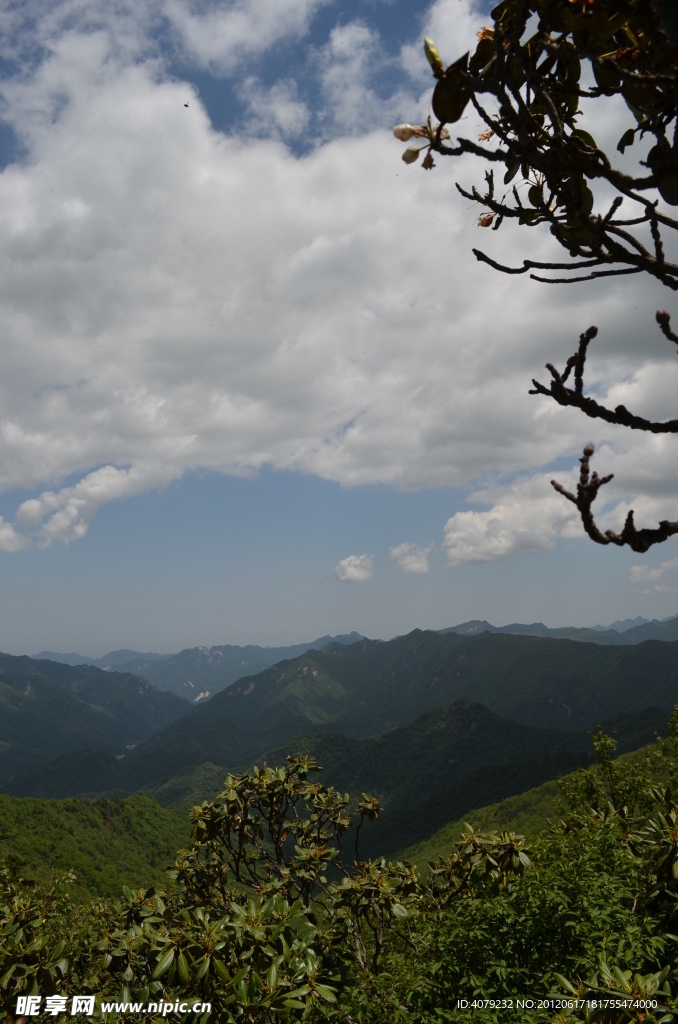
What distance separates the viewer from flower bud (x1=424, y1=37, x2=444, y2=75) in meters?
3.28

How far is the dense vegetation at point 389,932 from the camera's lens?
16.4 feet

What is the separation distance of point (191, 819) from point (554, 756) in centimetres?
14822

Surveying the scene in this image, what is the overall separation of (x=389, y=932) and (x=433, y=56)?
458 inches

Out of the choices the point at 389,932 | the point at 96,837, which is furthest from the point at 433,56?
the point at 96,837

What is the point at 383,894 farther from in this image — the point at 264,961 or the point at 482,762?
the point at 482,762

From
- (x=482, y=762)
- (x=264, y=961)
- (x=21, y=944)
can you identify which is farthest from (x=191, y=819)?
(x=482, y=762)

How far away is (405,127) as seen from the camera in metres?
3.58

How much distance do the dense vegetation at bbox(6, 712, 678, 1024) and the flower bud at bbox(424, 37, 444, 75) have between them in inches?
248

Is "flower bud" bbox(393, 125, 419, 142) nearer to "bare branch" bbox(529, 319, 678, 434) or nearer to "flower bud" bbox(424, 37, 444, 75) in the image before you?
"flower bud" bbox(424, 37, 444, 75)

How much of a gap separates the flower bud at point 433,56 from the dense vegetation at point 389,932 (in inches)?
248

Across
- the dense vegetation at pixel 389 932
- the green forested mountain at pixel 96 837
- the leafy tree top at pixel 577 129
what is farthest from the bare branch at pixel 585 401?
the green forested mountain at pixel 96 837

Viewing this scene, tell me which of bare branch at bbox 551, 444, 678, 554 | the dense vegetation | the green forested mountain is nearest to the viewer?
bare branch at bbox 551, 444, 678, 554

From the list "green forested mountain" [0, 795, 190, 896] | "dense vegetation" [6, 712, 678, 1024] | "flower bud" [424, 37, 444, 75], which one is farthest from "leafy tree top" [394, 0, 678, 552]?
"green forested mountain" [0, 795, 190, 896]

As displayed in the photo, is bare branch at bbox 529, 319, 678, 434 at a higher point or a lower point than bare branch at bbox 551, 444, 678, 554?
higher
